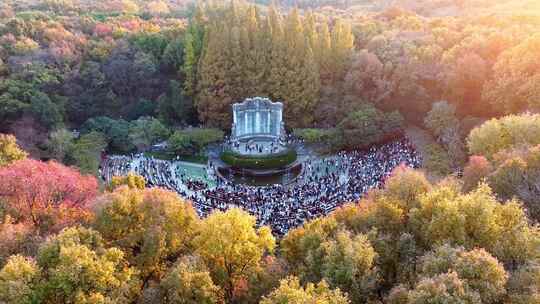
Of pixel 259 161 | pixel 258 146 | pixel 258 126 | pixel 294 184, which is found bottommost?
pixel 294 184

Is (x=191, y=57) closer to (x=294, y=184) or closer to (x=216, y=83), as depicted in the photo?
(x=216, y=83)

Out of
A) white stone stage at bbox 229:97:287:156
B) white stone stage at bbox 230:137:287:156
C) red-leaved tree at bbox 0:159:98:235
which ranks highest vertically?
red-leaved tree at bbox 0:159:98:235

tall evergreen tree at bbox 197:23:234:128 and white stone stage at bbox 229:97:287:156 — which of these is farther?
tall evergreen tree at bbox 197:23:234:128

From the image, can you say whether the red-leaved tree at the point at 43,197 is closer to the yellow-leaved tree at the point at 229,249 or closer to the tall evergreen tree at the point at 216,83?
the yellow-leaved tree at the point at 229,249

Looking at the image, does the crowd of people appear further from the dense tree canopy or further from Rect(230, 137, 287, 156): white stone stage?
Rect(230, 137, 287, 156): white stone stage

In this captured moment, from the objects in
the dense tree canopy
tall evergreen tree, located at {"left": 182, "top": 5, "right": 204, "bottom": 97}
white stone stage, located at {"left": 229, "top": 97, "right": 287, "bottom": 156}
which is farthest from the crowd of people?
tall evergreen tree, located at {"left": 182, "top": 5, "right": 204, "bottom": 97}

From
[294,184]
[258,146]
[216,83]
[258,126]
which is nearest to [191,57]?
[216,83]

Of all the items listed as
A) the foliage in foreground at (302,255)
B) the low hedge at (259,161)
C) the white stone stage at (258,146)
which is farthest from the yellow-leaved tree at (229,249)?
the white stone stage at (258,146)
